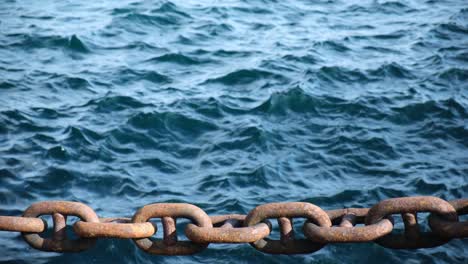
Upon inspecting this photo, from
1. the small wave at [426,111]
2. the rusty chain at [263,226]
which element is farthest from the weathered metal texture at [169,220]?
the small wave at [426,111]

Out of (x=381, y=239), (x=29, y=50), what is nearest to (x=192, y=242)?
(x=381, y=239)

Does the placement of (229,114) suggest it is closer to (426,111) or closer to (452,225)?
(426,111)

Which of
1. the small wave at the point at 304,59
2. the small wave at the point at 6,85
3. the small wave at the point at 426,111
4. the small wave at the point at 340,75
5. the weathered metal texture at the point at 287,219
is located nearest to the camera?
the weathered metal texture at the point at 287,219

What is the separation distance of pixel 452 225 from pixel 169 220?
1312mm

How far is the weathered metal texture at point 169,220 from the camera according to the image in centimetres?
296

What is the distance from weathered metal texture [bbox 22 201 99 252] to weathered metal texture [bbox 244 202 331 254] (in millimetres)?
802

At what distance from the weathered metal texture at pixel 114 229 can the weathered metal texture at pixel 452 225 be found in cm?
132

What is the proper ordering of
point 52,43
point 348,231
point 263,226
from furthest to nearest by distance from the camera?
point 52,43 → point 263,226 → point 348,231

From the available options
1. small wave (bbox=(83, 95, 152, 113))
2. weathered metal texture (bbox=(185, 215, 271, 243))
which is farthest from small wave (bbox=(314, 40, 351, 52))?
weathered metal texture (bbox=(185, 215, 271, 243))

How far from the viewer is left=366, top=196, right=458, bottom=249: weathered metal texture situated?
283 cm

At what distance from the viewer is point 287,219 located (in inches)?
118

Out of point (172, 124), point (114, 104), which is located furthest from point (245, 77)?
point (114, 104)

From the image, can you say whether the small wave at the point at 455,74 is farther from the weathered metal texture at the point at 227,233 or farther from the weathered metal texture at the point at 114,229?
the weathered metal texture at the point at 114,229

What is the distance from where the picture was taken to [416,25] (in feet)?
31.5
